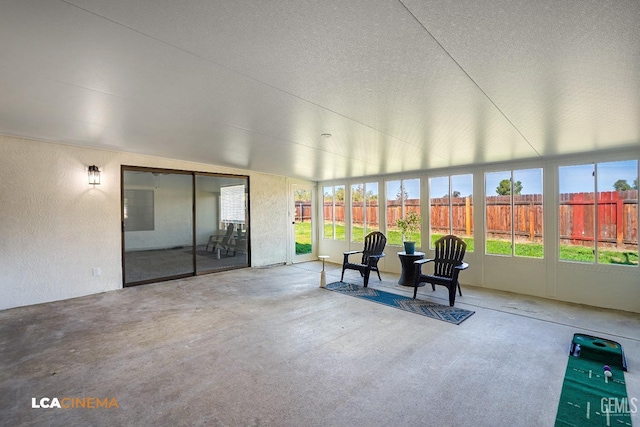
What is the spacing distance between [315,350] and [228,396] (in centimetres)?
94

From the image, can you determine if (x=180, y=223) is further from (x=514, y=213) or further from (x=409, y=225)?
(x=514, y=213)

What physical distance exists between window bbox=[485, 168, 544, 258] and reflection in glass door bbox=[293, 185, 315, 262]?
4.43 metres

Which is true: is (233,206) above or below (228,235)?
above

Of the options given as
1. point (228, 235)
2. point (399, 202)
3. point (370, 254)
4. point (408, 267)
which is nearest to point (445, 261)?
point (408, 267)

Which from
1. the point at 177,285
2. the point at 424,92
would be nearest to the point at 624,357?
the point at 424,92

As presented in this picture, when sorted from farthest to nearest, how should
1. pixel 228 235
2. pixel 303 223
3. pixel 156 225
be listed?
1. pixel 303 223
2. pixel 228 235
3. pixel 156 225

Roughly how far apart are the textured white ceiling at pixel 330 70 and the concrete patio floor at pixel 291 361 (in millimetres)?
2217

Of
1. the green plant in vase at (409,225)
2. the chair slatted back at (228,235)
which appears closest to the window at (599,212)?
the green plant in vase at (409,225)

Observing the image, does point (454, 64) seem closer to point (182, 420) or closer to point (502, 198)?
point (182, 420)

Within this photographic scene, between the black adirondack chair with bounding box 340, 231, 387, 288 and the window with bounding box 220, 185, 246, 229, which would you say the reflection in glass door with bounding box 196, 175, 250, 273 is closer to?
the window with bounding box 220, 185, 246, 229

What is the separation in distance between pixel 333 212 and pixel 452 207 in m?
3.16

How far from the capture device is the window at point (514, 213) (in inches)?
189

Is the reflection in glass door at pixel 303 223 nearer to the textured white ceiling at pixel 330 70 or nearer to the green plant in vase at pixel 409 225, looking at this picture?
the green plant in vase at pixel 409 225

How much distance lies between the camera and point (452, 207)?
5750 mm
